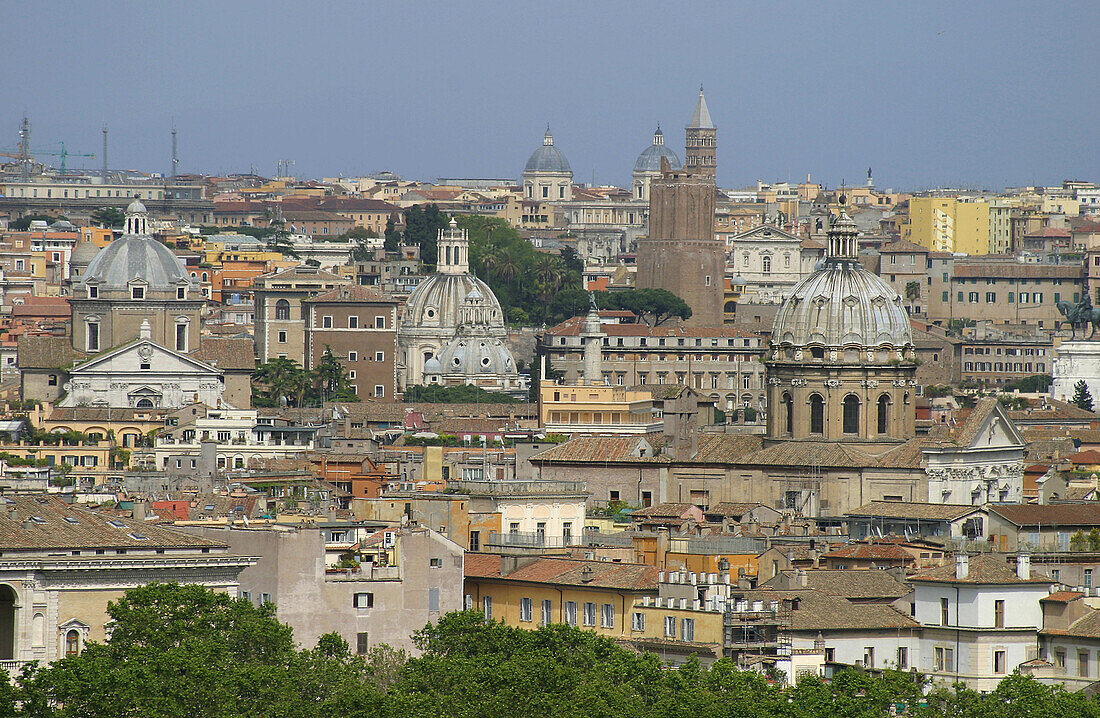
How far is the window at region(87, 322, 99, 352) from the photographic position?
126062 mm

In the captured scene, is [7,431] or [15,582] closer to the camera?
[15,582]

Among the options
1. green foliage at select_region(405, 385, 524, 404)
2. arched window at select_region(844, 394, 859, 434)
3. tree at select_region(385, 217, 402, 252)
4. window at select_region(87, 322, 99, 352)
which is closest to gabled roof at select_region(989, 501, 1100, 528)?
arched window at select_region(844, 394, 859, 434)

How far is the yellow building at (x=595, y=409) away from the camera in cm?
10544

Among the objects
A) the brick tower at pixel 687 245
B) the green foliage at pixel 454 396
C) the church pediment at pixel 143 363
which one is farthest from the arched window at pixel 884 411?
the brick tower at pixel 687 245

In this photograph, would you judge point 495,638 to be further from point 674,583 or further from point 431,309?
point 431,309

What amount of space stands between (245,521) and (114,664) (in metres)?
14.4

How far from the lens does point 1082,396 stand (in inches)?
5300

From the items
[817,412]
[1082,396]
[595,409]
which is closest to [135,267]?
[595,409]

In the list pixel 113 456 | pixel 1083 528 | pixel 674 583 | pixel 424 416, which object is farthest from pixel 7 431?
pixel 674 583

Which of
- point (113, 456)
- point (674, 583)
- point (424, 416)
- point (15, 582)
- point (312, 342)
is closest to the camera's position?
point (15, 582)

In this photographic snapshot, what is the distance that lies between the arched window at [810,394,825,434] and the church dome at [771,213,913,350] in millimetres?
1409

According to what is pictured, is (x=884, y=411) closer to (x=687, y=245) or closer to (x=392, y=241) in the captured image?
(x=687, y=245)

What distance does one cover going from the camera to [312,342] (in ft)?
479

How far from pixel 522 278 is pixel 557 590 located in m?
123
